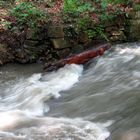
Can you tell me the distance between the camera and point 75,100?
24.5 ft

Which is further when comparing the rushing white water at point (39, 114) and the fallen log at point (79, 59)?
the fallen log at point (79, 59)

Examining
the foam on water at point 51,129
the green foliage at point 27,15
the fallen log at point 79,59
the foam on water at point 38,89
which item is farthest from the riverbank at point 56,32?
the foam on water at point 51,129

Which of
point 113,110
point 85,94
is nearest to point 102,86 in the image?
point 85,94

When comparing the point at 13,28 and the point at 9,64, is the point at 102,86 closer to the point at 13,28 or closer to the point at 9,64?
the point at 9,64

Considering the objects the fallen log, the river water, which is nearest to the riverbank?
the river water

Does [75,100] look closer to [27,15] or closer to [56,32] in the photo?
[56,32]

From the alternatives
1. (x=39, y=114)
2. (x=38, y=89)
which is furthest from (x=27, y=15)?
(x=39, y=114)

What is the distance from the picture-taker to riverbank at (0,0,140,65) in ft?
36.5

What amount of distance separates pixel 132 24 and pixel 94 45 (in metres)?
1.62

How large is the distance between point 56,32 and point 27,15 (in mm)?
1393

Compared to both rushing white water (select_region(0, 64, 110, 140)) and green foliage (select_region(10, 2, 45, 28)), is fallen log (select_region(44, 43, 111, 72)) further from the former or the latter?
green foliage (select_region(10, 2, 45, 28))

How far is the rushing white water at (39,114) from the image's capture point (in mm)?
5770

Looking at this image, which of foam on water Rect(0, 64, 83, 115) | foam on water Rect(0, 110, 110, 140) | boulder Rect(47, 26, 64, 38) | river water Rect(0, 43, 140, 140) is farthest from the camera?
boulder Rect(47, 26, 64, 38)

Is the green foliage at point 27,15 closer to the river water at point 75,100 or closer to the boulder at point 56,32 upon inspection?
the boulder at point 56,32
